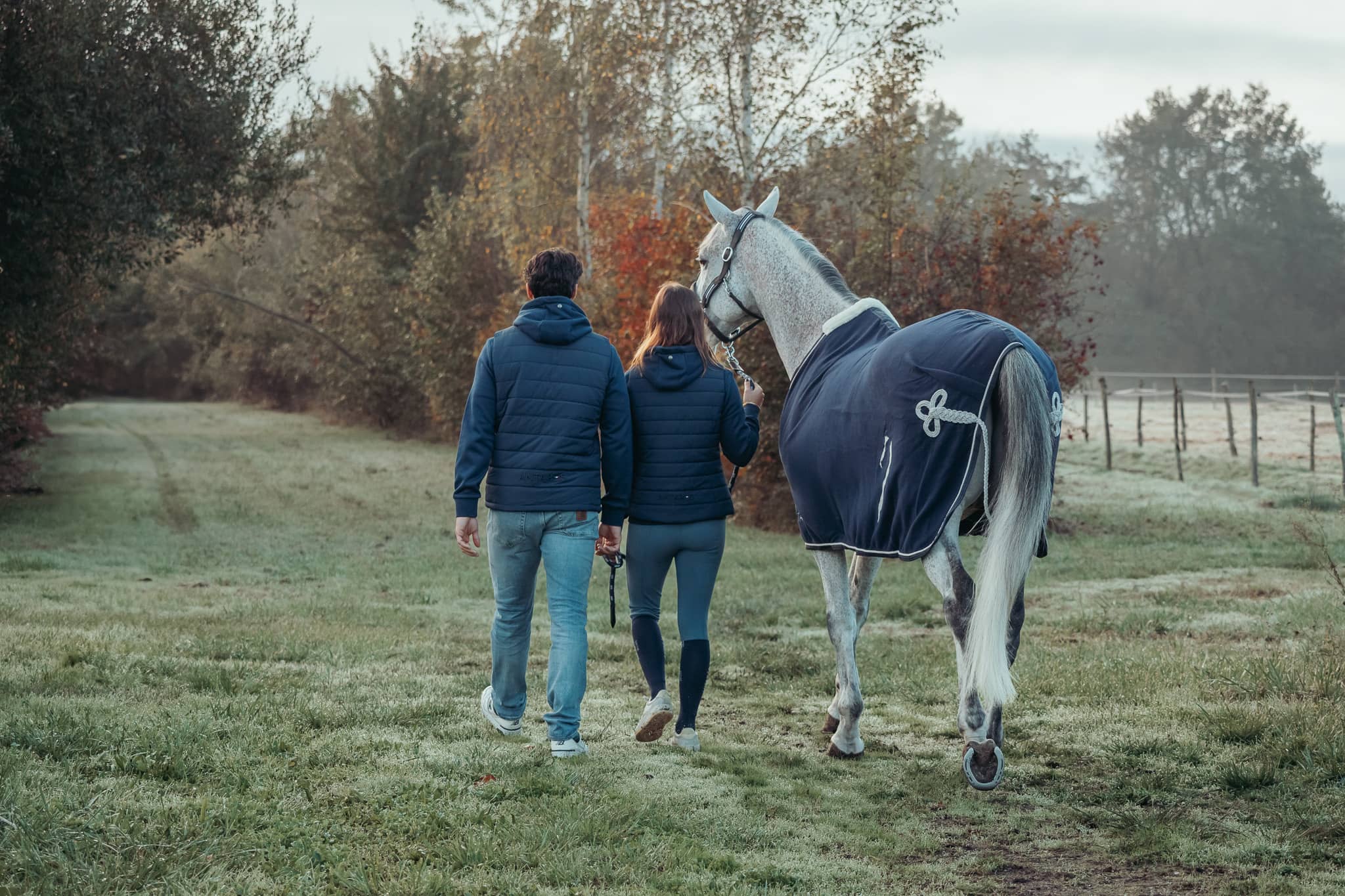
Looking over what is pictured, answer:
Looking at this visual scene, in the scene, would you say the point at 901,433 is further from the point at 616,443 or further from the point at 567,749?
the point at 567,749

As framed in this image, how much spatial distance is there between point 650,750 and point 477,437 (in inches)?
67.1

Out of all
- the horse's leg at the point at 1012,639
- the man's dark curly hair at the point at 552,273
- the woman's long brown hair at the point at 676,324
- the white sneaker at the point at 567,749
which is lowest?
the white sneaker at the point at 567,749

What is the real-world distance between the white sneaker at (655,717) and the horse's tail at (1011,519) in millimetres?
1442

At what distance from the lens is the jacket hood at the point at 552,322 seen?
527cm

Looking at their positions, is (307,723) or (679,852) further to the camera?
(307,723)

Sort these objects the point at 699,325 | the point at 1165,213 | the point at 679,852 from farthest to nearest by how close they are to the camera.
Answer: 1. the point at 1165,213
2. the point at 699,325
3. the point at 679,852

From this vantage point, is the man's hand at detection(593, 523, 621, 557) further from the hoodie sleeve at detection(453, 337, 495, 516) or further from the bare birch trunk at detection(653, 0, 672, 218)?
the bare birch trunk at detection(653, 0, 672, 218)

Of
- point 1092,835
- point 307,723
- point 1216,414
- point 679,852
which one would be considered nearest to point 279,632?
point 307,723

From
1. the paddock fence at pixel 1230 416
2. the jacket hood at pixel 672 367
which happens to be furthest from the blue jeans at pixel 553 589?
the paddock fence at pixel 1230 416

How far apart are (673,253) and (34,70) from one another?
26.9ft

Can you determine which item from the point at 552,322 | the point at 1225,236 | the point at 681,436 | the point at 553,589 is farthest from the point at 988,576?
the point at 1225,236

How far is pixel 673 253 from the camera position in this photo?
17.2 m

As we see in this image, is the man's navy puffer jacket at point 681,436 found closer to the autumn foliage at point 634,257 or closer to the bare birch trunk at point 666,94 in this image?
the autumn foliage at point 634,257

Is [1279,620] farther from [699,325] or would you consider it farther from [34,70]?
[34,70]
